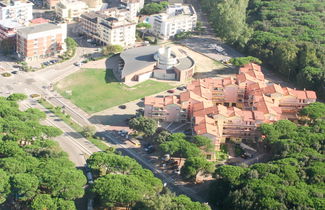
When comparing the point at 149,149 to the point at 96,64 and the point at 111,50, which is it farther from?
the point at 111,50

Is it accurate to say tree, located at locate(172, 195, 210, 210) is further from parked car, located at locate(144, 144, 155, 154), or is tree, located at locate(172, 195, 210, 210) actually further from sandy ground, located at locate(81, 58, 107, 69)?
sandy ground, located at locate(81, 58, 107, 69)

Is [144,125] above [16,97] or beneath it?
above

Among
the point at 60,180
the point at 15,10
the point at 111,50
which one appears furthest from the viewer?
the point at 15,10

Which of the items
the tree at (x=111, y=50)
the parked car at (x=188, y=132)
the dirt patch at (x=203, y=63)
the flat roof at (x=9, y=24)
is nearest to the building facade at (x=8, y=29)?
the flat roof at (x=9, y=24)

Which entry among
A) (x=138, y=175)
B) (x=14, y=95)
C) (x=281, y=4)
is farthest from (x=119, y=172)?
(x=281, y=4)

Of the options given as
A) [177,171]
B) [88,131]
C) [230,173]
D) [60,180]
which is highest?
[230,173]

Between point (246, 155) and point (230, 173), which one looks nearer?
point (230, 173)

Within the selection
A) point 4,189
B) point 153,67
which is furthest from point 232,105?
point 4,189
